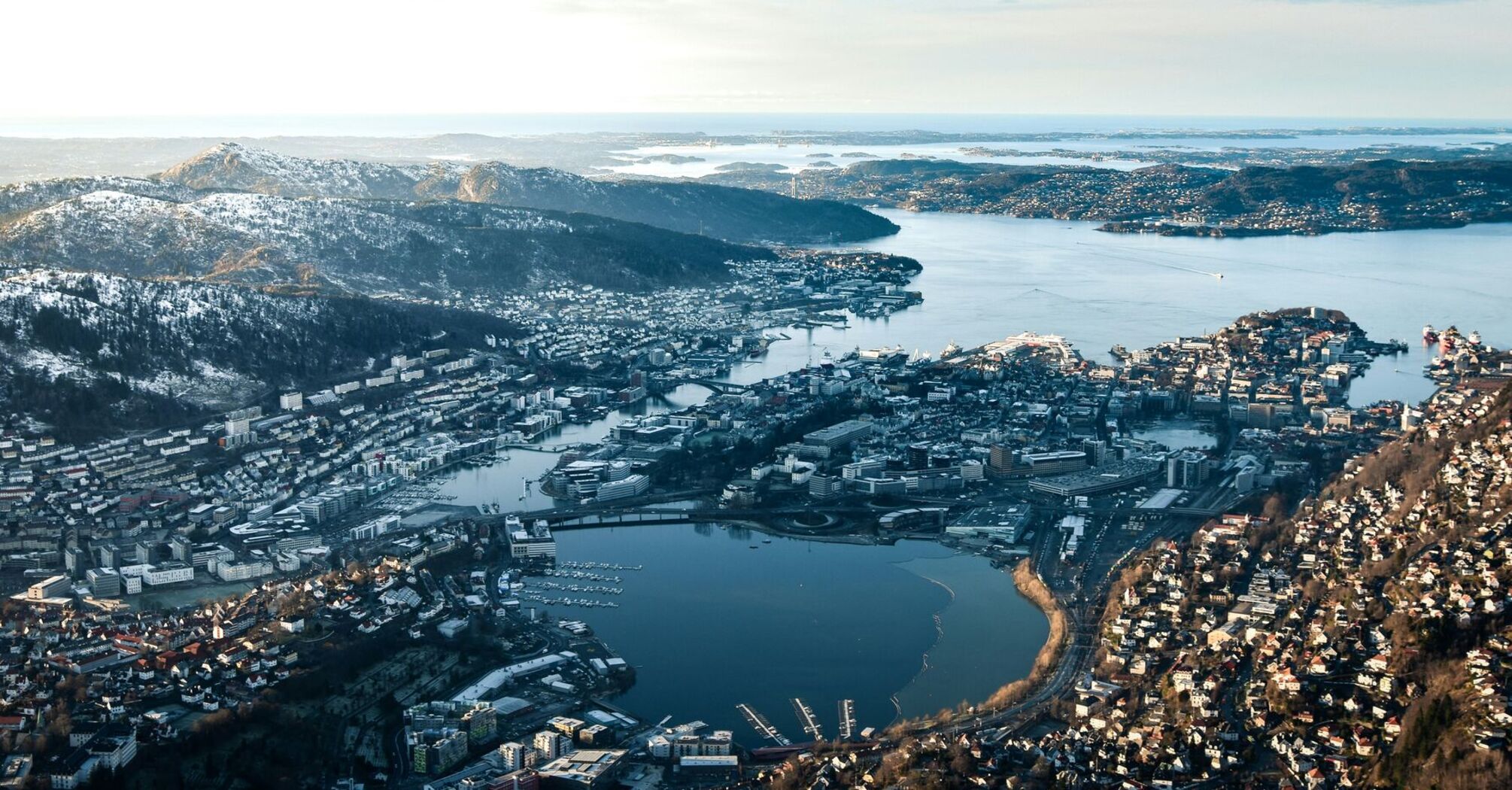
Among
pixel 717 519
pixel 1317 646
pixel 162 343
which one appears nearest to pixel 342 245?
pixel 162 343

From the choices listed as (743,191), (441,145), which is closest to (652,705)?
(743,191)

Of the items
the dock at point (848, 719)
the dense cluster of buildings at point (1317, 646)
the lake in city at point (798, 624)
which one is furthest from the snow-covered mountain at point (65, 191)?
the dense cluster of buildings at point (1317, 646)

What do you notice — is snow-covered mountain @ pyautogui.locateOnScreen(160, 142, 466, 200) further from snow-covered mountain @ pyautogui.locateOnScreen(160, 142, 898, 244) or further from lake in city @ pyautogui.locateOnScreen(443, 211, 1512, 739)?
lake in city @ pyautogui.locateOnScreen(443, 211, 1512, 739)

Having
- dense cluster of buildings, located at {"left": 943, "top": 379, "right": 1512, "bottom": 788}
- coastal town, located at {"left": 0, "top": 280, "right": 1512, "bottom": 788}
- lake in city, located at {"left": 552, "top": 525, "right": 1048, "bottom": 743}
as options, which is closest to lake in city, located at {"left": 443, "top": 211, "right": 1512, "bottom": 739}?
lake in city, located at {"left": 552, "top": 525, "right": 1048, "bottom": 743}

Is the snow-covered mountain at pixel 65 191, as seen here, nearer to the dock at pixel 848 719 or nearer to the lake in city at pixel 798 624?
the lake in city at pixel 798 624

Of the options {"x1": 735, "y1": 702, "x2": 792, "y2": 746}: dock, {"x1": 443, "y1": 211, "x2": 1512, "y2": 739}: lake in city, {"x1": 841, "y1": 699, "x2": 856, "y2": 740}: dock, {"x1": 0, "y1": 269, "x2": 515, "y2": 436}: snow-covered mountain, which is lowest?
{"x1": 443, "y1": 211, "x2": 1512, "y2": 739}: lake in city

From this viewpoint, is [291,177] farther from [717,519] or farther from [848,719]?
[848,719]
